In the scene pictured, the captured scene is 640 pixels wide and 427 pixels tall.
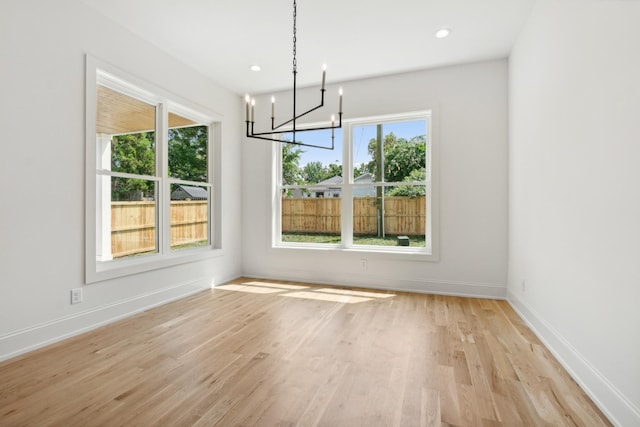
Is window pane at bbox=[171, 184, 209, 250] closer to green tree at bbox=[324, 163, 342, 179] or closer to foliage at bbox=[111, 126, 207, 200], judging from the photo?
foliage at bbox=[111, 126, 207, 200]

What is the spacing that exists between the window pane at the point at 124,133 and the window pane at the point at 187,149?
0.29 m

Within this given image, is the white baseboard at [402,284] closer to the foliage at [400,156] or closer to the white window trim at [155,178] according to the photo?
the white window trim at [155,178]

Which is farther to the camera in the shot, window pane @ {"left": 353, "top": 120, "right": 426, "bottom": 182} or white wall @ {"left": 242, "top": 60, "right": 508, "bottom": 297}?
window pane @ {"left": 353, "top": 120, "right": 426, "bottom": 182}

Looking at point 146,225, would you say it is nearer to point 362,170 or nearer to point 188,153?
point 188,153

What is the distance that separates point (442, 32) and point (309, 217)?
2.81m

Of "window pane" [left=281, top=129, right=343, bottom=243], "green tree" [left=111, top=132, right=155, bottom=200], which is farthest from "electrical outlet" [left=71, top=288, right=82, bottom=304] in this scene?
"window pane" [left=281, top=129, right=343, bottom=243]

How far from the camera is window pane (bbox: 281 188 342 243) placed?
15.3 feet

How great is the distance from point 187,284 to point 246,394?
246 cm

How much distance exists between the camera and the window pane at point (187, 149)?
3926 millimetres

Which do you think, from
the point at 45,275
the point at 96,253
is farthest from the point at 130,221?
the point at 45,275

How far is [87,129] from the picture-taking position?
2783 mm

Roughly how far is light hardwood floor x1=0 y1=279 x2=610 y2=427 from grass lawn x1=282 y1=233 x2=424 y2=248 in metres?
1.16

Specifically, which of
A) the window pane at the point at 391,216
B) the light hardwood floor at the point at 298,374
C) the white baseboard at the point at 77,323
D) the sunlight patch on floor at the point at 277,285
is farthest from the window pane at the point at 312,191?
the white baseboard at the point at 77,323

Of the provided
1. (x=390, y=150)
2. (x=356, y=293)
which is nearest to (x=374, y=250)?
(x=356, y=293)
